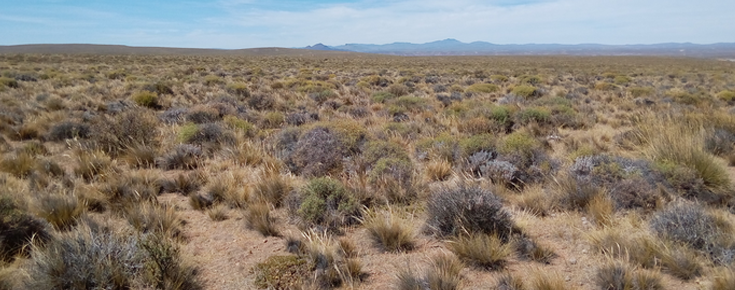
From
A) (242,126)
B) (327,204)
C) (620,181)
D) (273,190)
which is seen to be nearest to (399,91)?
(242,126)

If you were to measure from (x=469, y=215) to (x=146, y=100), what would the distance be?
12.0m

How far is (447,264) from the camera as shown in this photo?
3.29 metres

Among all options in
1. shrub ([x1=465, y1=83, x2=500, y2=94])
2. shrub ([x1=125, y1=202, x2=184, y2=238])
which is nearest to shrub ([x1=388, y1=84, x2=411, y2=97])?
shrub ([x1=465, y1=83, x2=500, y2=94])

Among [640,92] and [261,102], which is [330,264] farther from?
[640,92]

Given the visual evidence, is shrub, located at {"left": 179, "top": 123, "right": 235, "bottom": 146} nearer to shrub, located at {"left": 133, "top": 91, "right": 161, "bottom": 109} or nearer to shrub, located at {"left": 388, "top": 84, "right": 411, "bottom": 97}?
shrub, located at {"left": 133, "top": 91, "right": 161, "bottom": 109}

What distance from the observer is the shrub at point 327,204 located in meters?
4.25

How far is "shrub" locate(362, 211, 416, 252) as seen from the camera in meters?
3.81

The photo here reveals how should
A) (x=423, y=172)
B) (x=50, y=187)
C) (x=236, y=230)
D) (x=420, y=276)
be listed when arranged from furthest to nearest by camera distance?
(x=423, y=172) → (x=50, y=187) → (x=236, y=230) → (x=420, y=276)

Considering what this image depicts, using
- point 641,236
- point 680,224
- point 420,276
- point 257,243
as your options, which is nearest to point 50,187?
point 257,243

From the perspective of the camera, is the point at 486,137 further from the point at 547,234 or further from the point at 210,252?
the point at 210,252

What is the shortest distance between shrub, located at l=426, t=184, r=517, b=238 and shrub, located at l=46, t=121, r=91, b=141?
7.34 m

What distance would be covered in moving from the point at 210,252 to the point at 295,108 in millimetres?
8592

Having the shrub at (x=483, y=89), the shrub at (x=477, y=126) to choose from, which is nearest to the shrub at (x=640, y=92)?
the shrub at (x=483, y=89)

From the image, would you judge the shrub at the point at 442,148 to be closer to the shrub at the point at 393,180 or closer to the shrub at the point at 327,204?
the shrub at the point at 393,180
